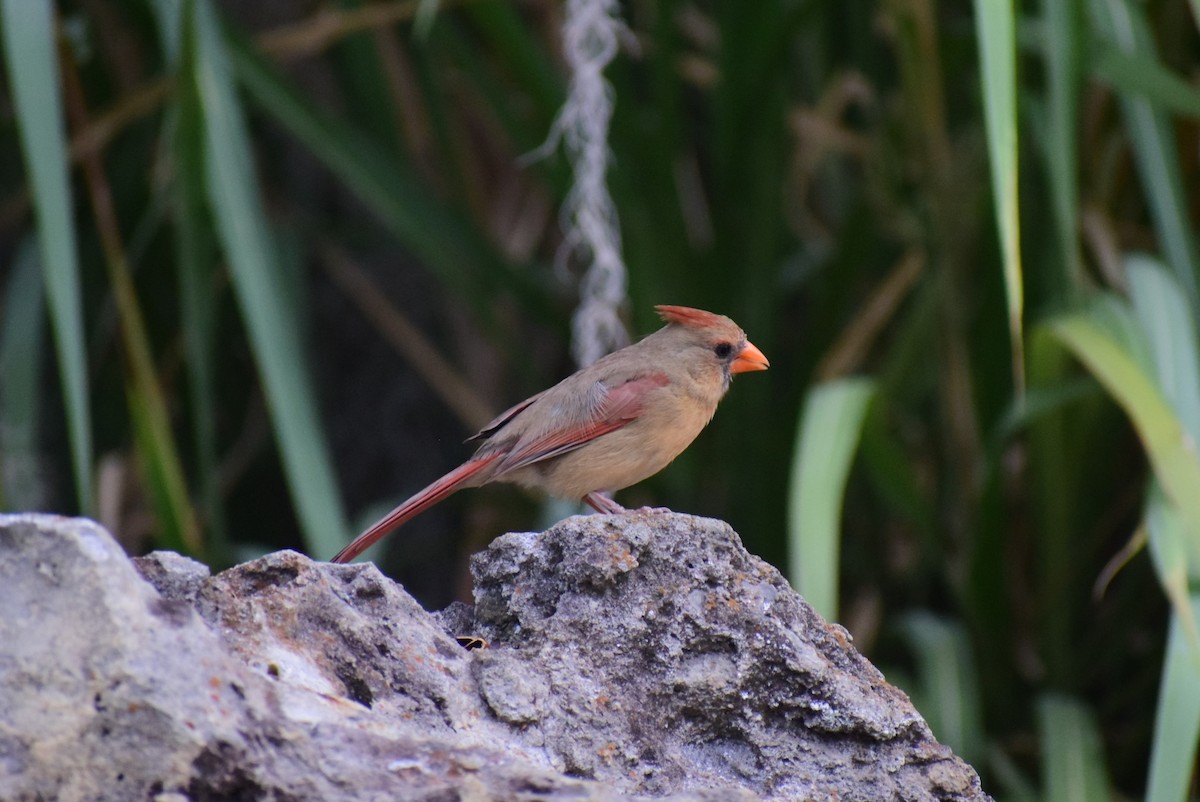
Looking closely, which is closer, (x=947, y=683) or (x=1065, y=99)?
(x=1065, y=99)

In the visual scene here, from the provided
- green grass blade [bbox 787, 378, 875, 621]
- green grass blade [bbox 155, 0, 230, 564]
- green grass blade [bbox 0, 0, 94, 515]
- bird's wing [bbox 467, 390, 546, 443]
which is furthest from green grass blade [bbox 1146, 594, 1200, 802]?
green grass blade [bbox 155, 0, 230, 564]

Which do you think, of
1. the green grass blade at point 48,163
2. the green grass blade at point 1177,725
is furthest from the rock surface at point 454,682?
the green grass blade at point 48,163

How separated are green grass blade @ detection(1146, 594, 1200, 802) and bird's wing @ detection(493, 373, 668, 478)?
42.4 inches

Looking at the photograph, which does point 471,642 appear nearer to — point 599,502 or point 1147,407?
point 599,502

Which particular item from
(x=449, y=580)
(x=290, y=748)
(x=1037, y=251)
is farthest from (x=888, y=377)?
(x=290, y=748)

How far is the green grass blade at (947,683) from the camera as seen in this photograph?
371 centimetres

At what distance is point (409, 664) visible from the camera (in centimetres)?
170

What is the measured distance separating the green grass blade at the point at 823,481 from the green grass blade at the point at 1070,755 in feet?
2.45

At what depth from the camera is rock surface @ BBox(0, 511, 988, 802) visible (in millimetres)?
1360

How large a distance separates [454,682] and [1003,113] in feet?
5.45

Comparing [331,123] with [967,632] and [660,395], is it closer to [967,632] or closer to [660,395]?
[660,395]

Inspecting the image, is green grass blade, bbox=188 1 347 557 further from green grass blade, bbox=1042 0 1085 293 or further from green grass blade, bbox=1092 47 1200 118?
green grass blade, bbox=1092 47 1200 118

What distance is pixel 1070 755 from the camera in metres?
3.62

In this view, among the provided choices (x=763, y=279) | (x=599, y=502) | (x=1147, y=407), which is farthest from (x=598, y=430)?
(x=763, y=279)
